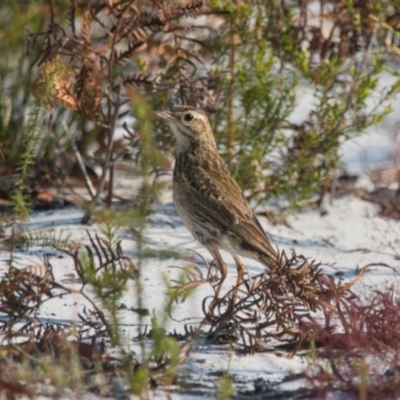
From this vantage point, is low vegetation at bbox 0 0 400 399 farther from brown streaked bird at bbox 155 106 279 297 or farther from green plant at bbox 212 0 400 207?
brown streaked bird at bbox 155 106 279 297

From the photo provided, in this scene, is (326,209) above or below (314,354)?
above

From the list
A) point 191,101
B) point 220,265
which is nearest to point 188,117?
point 191,101

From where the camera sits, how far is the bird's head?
6.27 metres

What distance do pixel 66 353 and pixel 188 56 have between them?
2904mm

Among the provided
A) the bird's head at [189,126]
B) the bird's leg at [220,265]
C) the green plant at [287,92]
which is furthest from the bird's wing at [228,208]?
the green plant at [287,92]

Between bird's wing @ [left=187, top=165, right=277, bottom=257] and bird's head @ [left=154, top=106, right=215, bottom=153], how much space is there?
0.31 metres

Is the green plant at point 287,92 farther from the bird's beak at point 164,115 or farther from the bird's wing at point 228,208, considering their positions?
the bird's wing at point 228,208

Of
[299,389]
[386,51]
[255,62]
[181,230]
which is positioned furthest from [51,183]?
[299,389]

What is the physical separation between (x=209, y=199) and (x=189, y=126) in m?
0.59

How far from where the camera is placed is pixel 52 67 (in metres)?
5.91

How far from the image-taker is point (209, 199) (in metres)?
5.96

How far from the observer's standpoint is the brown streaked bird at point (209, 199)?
5.75 m

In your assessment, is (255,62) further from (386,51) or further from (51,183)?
(51,183)

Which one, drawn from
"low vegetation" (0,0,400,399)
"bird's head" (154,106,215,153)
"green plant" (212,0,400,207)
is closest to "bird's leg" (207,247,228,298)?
"low vegetation" (0,0,400,399)
